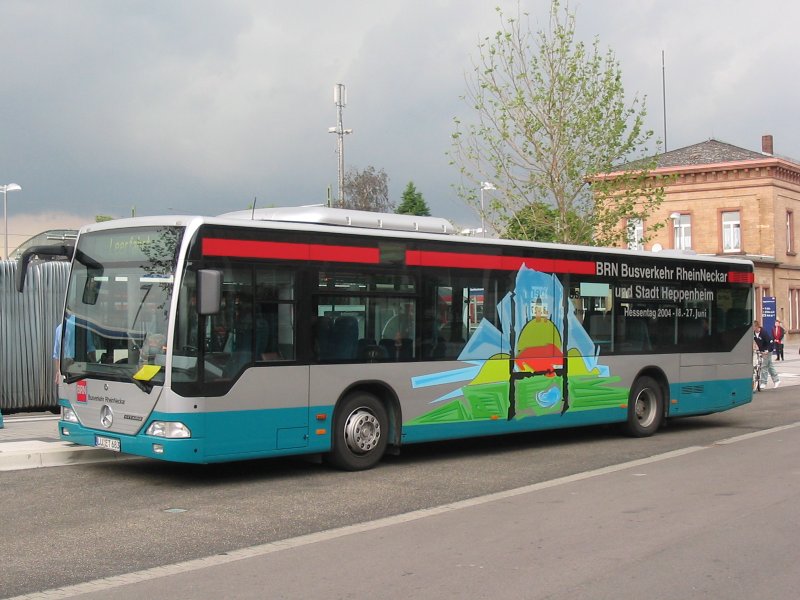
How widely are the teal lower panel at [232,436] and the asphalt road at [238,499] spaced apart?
0.40m

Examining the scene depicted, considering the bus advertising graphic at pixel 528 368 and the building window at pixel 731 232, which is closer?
the bus advertising graphic at pixel 528 368

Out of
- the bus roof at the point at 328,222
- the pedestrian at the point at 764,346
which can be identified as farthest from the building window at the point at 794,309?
the bus roof at the point at 328,222

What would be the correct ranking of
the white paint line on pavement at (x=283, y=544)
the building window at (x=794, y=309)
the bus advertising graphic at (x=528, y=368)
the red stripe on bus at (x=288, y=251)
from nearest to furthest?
the white paint line on pavement at (x=283, y=544) < the red stripe on bus at (x=288, y=251) < the bus advertising graphic at (x=528, y=368) < the building window at (x=794, y=309)

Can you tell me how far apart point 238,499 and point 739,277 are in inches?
433

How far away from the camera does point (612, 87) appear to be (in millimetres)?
25031

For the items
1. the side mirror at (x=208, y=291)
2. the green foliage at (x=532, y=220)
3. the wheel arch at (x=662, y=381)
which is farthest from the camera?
the green foliage at (x=532, y=220)

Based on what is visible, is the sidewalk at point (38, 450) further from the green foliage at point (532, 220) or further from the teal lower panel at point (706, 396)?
the green foliage at point (532, 220)

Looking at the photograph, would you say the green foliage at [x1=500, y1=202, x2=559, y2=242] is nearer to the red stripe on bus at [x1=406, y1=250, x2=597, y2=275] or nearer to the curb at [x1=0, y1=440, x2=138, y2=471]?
the red stripe on bus at [x1=406, y1=250, x2=597, y2=275]

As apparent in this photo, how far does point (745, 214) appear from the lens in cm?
5475

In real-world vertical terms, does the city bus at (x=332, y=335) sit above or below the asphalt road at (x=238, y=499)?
above

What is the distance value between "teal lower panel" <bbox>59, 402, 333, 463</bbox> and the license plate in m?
0.04

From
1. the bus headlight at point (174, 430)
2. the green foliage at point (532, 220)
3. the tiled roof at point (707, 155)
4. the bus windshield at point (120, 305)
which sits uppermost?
the tiled roof at point (707, 155)

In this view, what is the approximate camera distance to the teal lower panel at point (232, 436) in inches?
397

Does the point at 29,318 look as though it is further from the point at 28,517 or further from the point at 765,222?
the point at 765,222
